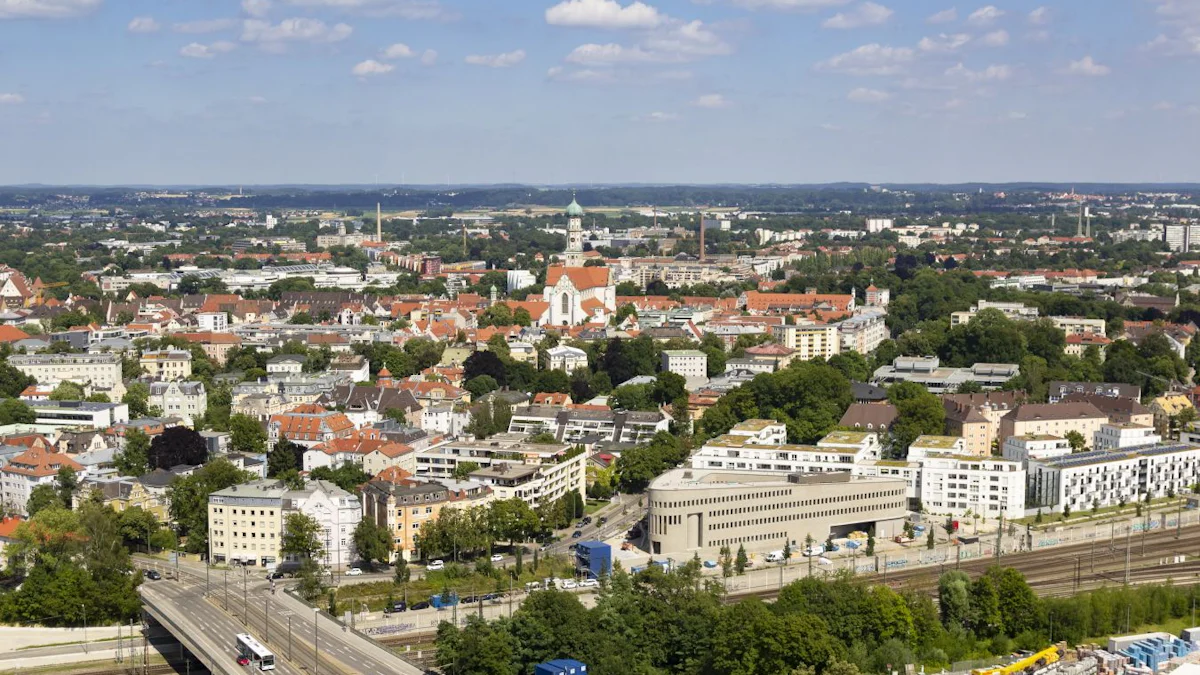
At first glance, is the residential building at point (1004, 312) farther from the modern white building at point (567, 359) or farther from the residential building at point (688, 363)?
the modern white building at point (567, 359)

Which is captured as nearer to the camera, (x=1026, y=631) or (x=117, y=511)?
(x=1026, y=631)

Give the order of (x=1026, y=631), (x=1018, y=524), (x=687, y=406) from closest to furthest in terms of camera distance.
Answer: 1. (x=1026, y=631)
2. (x=1018, y=524)
3. (x=687, y=406)

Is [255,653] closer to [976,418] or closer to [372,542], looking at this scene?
[372,542]

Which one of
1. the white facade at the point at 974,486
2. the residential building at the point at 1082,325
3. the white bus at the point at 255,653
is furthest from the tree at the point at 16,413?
the residential building at the point at 1082,325

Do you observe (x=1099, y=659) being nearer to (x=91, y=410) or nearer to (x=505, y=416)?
(x=505, y=416)

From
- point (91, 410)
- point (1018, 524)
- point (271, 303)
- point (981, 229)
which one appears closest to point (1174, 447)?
point (1018, 524)
